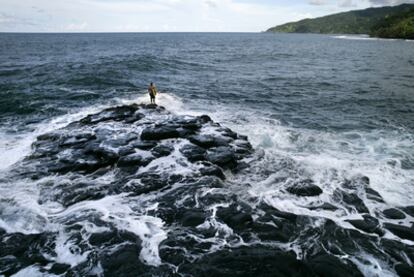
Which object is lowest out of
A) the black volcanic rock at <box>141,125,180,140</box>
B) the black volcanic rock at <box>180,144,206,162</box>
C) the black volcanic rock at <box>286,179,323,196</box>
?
the black volcanic rock at <box>286,179,323,196</box>

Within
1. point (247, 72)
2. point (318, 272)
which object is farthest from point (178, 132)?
point (247, 72)

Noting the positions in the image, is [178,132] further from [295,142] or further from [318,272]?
[318,272]

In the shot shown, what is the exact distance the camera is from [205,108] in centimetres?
3058

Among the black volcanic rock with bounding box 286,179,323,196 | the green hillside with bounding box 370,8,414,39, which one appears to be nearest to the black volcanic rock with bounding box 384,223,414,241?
the black volcanic rock with bounding box 286,179,323,196

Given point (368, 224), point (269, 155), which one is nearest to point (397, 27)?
point (269, 155)

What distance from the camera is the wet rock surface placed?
10555 mm

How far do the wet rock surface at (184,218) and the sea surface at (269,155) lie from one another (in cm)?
7

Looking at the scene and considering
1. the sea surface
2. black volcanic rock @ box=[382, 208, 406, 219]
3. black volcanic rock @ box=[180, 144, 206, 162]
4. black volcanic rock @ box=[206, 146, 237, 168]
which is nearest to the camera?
the sea surface

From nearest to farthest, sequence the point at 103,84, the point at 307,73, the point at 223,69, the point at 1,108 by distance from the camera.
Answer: the point at 1,108
the point at 103,84
the point at 307,73
the point at 223,69

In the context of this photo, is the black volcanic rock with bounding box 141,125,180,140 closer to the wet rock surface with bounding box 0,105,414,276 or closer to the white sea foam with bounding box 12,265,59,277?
the wet rock surface with bounding box 0,105,414,276

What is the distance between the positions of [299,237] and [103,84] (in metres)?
35.8

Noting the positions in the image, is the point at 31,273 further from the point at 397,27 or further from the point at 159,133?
the point at 397,27

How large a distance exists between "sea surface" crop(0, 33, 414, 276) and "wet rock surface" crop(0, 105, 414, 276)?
0.07 metres

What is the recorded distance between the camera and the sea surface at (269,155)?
36.7 feet
